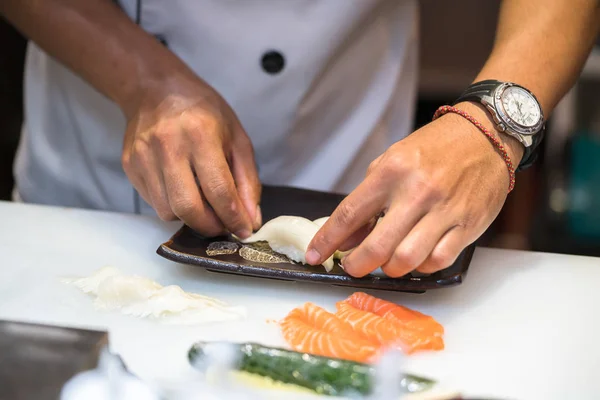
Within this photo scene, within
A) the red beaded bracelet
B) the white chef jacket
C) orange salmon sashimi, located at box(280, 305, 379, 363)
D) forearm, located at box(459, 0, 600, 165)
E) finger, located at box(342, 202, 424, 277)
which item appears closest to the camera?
orange salmon sashimi, located at box(280, 305, 379, 363)

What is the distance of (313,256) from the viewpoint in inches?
50.3

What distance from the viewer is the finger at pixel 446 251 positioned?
120 cm

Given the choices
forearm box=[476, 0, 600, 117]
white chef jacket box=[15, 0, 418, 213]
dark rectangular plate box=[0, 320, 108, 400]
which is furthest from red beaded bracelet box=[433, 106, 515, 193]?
dark rectangular plate box=[0, 320, 108, 400]

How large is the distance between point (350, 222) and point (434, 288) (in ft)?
0.60

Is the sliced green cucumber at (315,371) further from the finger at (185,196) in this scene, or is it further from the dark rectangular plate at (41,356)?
the finger at (185,196)

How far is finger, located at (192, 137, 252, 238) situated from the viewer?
54.7 inches

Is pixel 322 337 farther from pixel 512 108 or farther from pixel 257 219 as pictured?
pixel 512 108

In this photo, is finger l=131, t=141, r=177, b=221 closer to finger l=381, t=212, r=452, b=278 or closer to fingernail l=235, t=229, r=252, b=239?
fingernail l=235, t=229, r=252, b=239

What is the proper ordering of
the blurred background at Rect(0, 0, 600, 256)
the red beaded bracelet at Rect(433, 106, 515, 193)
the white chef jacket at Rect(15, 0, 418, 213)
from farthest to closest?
1. the blurred background at Rect(0, 0, 600, 256)
2. the white chef jacket at Rect(15, 0, 418, 213)
3. the red beaded bracelet at Rect(433, 106, 515, 193)

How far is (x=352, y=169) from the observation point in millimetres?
1912

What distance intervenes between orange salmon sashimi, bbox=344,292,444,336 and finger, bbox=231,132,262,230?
32cm


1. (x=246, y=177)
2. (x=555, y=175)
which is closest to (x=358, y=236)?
(x=246, y=177)

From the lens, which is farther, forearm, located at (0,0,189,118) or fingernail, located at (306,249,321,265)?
forearm, located at (0,0,189,118)

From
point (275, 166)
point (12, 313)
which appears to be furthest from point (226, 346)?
point (275, 166)
